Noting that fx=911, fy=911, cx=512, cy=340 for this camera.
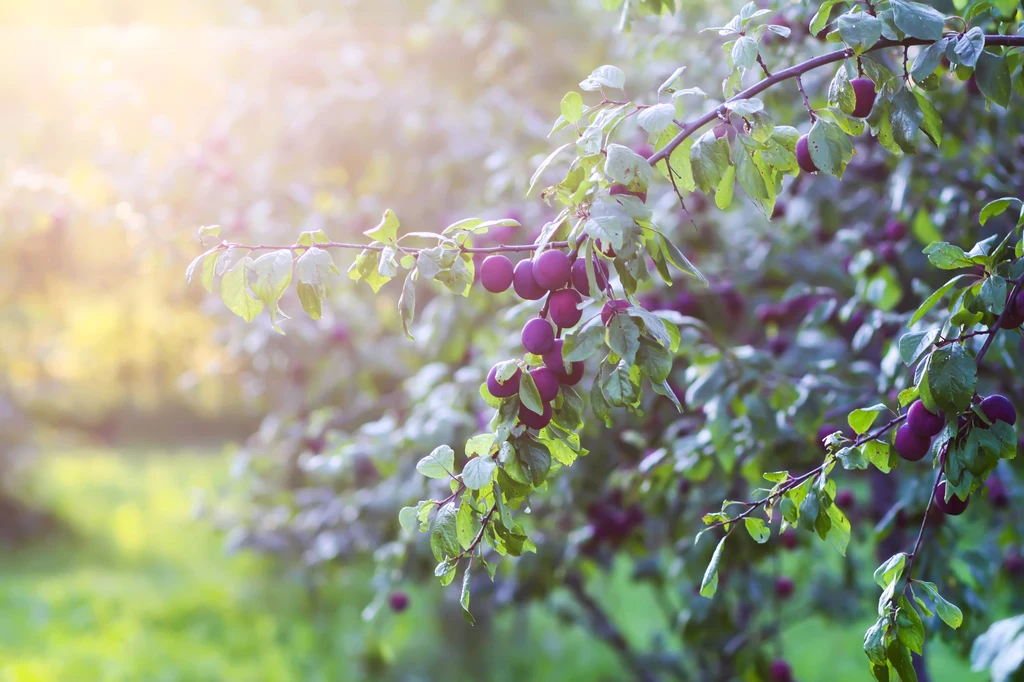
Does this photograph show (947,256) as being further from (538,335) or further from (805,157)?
(538,335)

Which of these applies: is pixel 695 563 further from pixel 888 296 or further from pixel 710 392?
pixel 888 296

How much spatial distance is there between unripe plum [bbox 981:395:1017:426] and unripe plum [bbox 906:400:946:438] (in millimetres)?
53

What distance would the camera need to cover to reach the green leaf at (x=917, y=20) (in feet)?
3.67

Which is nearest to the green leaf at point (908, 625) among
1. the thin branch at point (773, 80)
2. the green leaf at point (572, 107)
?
the thin branch at point (773, 80)

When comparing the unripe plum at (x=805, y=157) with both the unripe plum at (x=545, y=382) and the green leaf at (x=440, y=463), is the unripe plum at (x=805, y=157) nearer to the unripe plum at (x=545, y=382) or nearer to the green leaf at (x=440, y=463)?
the unripe plum at (x=545, y=382)

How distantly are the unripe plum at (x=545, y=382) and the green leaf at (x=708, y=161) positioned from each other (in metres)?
0.30

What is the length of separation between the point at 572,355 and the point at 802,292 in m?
1.28

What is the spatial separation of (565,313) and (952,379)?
1.51 ft

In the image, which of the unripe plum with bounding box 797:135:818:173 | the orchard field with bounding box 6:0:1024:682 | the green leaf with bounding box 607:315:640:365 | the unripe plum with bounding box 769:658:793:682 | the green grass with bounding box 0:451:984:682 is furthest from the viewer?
the green grass with bounding box 0:451:984:682

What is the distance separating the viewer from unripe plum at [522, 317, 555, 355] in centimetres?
112

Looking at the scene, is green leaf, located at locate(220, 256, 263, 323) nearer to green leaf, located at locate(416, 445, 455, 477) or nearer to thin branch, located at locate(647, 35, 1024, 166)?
green leaf, located at locate(416, 445, 455, 477)

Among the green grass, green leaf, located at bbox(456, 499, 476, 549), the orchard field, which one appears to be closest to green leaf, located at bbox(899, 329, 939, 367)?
the orchard field

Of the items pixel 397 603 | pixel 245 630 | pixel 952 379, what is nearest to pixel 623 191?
pixel 952 379

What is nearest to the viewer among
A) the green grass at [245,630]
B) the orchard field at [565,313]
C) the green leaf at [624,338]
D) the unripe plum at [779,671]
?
the green leaf at [624,338]
